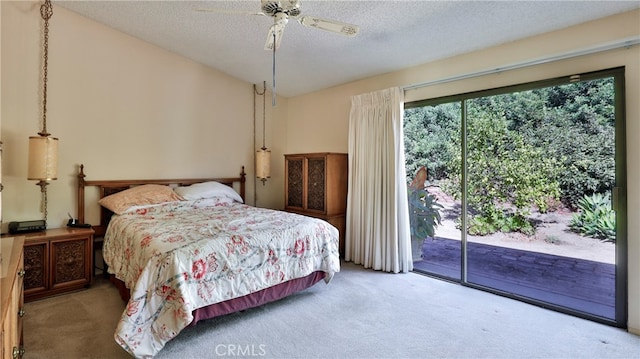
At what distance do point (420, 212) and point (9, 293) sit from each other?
3696mm

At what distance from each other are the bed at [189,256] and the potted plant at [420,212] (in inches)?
50.8

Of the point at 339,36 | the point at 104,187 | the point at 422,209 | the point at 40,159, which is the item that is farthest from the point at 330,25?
the point at 104,187

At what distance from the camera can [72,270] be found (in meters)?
3.25

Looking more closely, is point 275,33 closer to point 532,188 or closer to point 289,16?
point 289,16

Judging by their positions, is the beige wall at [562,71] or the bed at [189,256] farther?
the beige wall at [562,71]

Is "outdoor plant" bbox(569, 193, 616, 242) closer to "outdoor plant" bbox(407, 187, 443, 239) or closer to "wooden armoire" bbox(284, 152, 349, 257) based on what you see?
"outdoor plant" bbox(407, 187, 443, 239)

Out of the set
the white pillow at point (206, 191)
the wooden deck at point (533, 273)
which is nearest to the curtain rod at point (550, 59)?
the wooden deck at point (533, 273)

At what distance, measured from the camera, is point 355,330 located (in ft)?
8.25

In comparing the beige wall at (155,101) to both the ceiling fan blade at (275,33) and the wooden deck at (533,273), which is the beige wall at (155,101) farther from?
the ceiling fan blade at (275,33)

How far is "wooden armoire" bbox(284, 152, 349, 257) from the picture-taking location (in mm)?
4324

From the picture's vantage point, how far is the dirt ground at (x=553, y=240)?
2.86 metres

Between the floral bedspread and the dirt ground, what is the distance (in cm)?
156

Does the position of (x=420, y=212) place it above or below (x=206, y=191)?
below

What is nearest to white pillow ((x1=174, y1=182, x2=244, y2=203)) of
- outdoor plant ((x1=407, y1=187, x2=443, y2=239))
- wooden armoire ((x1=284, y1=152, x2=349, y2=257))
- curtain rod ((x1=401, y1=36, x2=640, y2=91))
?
wooden armoire ((x1=284, y1=152, x2=349, y2=257))
